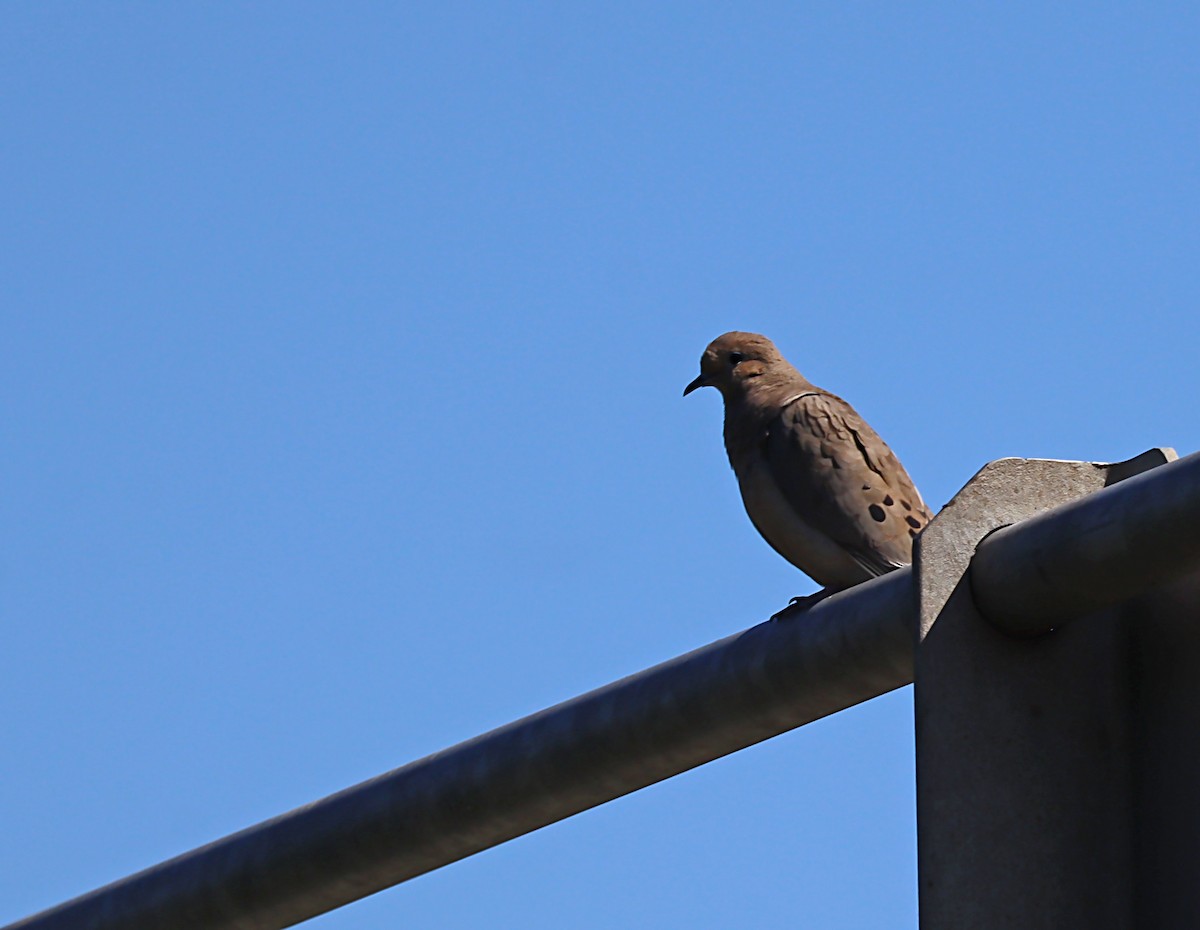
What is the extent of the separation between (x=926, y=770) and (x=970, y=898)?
0.12m

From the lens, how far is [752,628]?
Result: 207cm

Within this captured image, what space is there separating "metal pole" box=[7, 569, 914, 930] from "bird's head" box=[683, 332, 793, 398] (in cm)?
468

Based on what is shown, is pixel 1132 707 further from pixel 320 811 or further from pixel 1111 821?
pixel 320 811

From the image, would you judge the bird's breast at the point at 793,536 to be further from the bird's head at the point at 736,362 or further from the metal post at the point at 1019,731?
the metal post at the point at 1019,731

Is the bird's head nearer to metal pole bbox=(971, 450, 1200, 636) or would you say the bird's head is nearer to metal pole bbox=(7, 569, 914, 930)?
metal pole bbox=(7, 569, 914, 930)

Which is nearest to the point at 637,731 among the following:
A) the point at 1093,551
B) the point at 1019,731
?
the point at 1019,731

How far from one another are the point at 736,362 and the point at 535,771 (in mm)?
5004

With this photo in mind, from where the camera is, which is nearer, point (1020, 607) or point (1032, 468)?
point (1020, 607)

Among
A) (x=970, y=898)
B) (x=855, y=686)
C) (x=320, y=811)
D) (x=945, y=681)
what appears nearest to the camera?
(x=970, y=898)

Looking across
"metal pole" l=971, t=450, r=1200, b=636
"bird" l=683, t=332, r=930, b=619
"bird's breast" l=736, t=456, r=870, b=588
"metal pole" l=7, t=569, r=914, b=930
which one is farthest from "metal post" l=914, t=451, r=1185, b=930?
"bird's breast" l=736, t=456, r=870, b=588

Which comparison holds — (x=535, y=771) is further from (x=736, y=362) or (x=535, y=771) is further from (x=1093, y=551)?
(x=736, y=362)

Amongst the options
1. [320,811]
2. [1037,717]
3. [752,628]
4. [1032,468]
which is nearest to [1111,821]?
[1037,717]

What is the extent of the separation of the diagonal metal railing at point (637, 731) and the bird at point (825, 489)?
379 centimetres

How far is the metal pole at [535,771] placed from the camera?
1.93 meters
